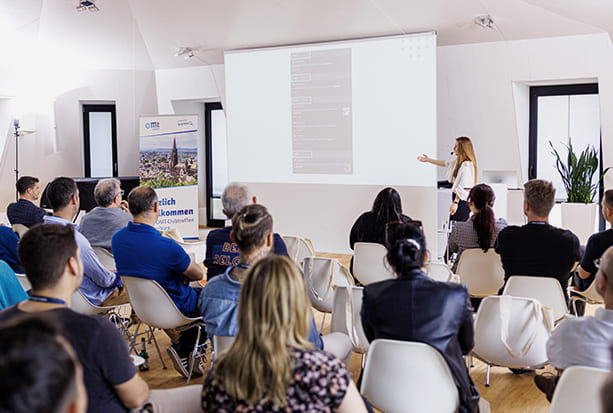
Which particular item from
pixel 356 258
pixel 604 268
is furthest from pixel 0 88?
pixel 604 268

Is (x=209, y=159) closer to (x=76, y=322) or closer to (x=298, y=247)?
(x=298, y=247)

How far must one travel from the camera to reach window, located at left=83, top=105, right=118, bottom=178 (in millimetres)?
10859

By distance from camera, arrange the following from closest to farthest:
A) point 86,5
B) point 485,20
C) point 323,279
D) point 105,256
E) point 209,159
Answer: point 323,279, point 105,256, point 485,20, point 86,5, point 209,159

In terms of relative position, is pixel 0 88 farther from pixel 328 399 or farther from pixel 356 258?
pixel 328 399

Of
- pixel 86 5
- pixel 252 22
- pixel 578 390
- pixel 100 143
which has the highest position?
pixel 86 5

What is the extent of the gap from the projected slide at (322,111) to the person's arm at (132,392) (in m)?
6.43

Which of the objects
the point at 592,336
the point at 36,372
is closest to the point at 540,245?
the point at 592,336

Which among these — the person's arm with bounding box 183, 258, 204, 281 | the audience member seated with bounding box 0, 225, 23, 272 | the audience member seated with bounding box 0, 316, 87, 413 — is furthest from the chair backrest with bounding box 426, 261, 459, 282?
the audience member seated with bounding box 0, 316, 87, 413

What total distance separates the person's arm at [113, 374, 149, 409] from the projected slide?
643 centimetres

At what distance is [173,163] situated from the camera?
902 centimetres

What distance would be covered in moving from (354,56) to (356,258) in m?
4.12

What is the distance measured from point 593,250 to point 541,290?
0.50 m

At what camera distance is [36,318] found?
102 cm

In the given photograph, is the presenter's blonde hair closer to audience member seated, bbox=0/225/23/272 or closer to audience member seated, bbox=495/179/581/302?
audience member seated, bbox=495/179/581/302
